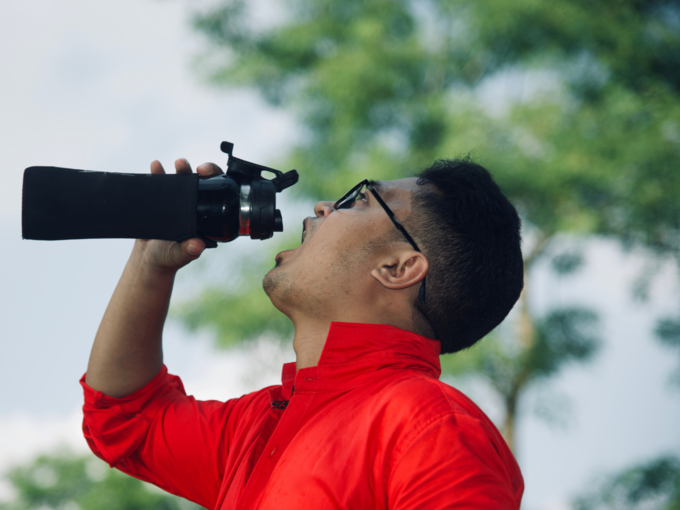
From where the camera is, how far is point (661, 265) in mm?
5789

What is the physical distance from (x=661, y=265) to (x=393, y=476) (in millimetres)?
5739

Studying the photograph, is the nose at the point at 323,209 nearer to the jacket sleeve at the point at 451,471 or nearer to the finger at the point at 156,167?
the finger at the point at 156,167

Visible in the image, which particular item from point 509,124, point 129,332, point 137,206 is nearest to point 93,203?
point 137,206

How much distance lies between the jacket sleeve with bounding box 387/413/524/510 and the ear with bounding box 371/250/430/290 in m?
0.36

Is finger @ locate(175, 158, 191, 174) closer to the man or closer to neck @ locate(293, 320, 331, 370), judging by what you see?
the man

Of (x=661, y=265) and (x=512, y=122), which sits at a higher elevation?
(x=512, y=122)

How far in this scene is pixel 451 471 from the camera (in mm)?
803

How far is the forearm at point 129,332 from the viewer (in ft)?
4.42

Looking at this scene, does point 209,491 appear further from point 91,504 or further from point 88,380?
point 91,504

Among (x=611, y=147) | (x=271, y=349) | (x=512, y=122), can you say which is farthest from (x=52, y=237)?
(x=611, y=147)

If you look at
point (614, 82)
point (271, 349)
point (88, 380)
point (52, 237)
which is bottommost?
point (271, 349)

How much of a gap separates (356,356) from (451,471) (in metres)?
0.35

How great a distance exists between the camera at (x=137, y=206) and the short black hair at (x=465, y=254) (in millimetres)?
334

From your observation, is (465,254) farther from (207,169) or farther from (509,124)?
(509,124)
